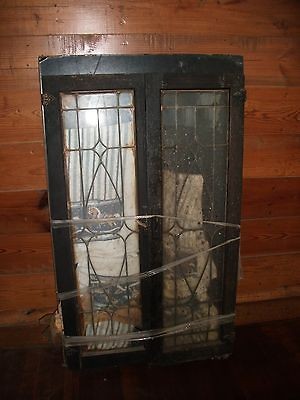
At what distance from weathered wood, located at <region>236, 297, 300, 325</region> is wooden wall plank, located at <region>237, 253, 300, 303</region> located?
46mm

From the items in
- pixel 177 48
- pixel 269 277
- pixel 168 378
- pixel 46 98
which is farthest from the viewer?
pixel 269 277

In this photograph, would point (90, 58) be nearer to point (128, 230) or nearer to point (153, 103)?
point (153, 103)

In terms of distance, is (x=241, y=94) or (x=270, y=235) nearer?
(x=241, y=94)

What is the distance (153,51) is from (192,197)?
81 cm

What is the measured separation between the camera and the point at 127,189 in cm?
164

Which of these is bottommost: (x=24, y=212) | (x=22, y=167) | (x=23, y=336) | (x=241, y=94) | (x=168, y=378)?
(x=168, y=378)

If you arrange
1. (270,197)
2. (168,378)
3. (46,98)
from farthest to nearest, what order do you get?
(270,197) < (168,378) < (46,98)

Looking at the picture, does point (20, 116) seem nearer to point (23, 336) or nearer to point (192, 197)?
point (192, 197)

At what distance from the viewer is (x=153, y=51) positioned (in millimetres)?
1539

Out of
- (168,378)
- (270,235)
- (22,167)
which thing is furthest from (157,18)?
(168,378)

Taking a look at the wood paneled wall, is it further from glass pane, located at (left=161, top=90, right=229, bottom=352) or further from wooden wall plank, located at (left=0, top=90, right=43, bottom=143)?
glass pane, located at (left=161, top=90, right=229, bottom=352)

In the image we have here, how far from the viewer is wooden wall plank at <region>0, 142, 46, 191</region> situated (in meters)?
1.56

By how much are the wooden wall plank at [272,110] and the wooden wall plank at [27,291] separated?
4.81 ft

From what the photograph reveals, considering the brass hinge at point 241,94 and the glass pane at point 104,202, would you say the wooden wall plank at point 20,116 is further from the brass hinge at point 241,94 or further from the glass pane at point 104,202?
the brass hinge at point 241,94
